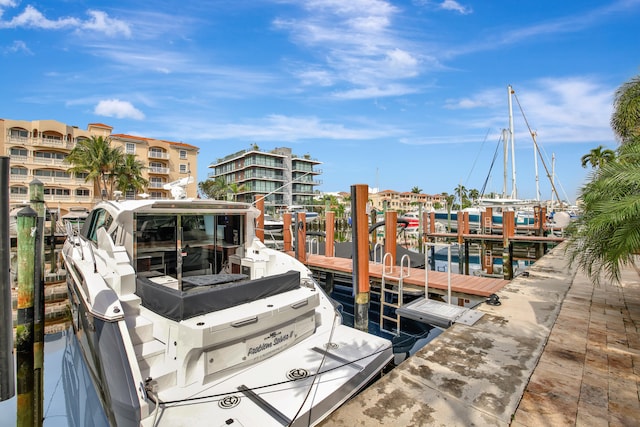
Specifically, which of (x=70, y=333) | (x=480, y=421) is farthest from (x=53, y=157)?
(x=480, y=421)

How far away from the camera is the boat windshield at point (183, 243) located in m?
5.07

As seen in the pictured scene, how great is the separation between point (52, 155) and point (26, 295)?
41862mm

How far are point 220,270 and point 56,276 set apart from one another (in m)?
9.38

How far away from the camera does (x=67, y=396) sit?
5734 mm

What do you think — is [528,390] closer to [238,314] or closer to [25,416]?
[238,314]

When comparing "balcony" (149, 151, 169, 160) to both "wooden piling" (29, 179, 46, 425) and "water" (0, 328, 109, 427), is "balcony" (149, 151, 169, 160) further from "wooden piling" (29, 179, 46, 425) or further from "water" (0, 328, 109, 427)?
"wooden piling" (29, 179, 46, 425)

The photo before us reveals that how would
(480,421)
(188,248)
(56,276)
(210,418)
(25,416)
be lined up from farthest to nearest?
1. (56,276)
2. (188,248)
3. (25,416)
4. (210,418)
5. (480,421)

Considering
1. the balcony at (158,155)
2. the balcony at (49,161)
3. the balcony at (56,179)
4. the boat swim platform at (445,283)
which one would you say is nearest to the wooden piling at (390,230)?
the boat swim platform at (445,283)

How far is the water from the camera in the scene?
503 centimetres

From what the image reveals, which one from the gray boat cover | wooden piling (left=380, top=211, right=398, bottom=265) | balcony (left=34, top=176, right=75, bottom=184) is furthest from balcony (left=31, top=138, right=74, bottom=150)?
the gray boat cover

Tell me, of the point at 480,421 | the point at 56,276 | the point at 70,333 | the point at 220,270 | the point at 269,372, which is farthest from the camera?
the point at 56,276

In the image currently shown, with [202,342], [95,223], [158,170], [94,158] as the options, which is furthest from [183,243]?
[158,170]

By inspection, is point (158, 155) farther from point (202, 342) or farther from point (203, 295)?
point (202, 342)

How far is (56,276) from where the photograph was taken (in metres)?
11.6
